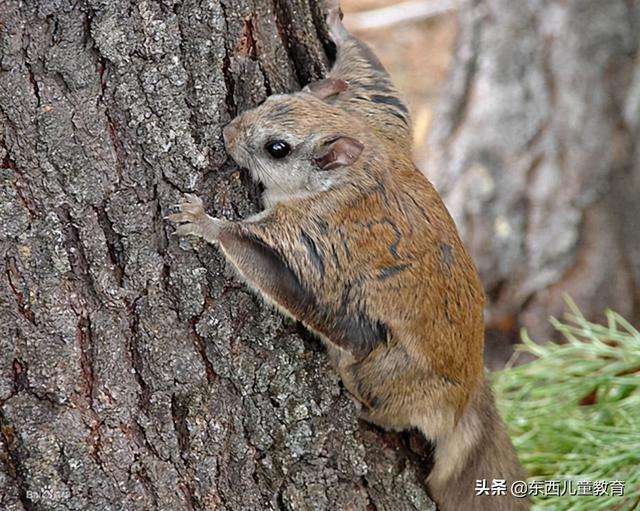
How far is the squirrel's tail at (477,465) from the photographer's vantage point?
3381mm

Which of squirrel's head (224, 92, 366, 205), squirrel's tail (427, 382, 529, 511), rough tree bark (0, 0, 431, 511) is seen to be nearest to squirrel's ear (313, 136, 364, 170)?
squirrel's head (224, 92, 366, 205)

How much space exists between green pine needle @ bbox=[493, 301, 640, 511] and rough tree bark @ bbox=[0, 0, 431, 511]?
122 cm

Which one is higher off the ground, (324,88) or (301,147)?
(324,88)

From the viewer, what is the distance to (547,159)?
602 cm

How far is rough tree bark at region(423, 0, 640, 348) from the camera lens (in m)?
5.89

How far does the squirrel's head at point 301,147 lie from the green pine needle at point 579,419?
1.62 meters

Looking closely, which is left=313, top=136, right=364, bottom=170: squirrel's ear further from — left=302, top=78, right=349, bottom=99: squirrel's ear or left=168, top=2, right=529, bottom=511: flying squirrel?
left=302, top=78, right=349, bottom=99: squirrel's ear

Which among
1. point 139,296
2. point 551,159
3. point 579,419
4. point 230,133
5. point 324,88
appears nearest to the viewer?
point 139,296

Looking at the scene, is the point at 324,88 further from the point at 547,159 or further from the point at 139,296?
the point at 547,159

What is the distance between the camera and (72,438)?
8.87 feet

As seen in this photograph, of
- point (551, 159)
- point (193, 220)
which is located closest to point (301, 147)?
→ point (193, 220)

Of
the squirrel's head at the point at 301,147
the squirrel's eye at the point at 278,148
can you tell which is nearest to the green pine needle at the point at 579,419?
the squirrel's head at the point at 301,147

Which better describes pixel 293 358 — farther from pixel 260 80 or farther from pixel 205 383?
pixel 260 80

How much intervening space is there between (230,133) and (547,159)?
349 centimetres
